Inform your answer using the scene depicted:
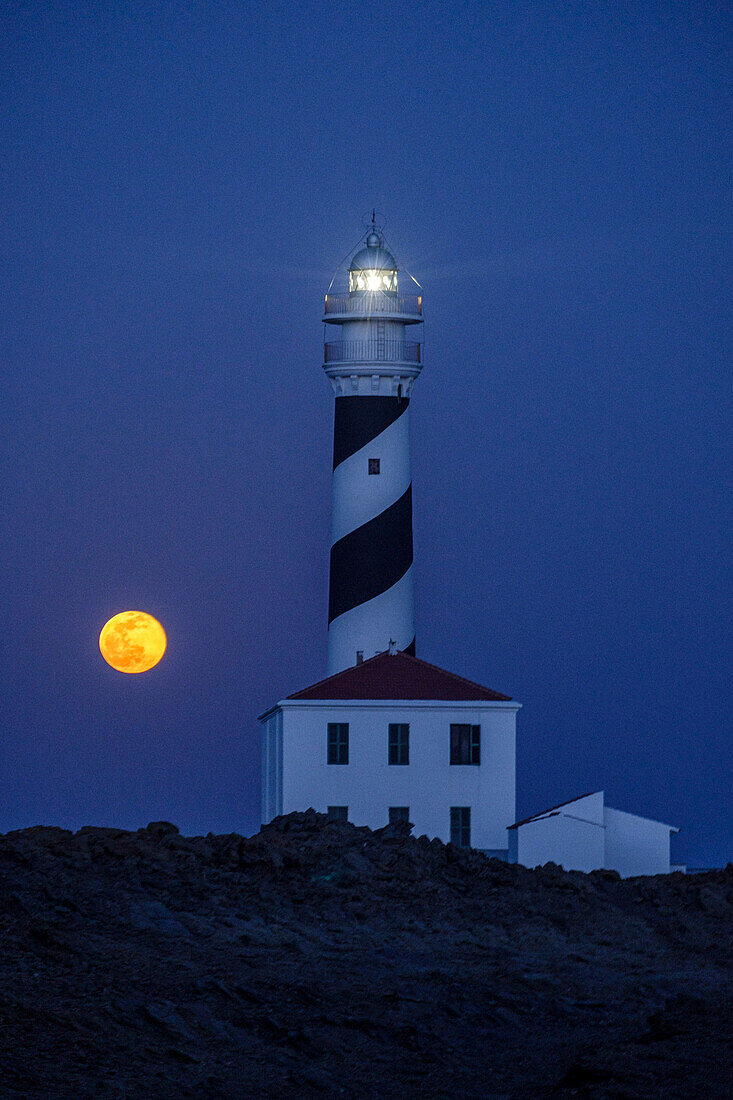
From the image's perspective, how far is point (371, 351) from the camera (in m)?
35.2

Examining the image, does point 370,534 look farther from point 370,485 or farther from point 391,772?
point 391,772

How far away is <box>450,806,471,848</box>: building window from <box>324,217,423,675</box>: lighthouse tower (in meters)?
3.77

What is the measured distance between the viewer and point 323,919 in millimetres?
19516

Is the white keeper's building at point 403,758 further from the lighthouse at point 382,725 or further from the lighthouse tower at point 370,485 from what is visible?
the lighthouse tower at point 370,485

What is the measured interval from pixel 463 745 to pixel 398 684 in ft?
5.12

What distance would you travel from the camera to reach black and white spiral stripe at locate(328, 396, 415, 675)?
3434 centimetres

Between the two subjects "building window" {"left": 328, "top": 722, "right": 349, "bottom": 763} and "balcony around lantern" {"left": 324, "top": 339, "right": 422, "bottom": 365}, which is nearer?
"building window" {"left": 328, "top": 722, "right": 349, "bottom": 763}

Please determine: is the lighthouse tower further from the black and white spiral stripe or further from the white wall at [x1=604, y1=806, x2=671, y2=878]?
the white wall at [x1=604, y1=806, x2=671, y2=878]

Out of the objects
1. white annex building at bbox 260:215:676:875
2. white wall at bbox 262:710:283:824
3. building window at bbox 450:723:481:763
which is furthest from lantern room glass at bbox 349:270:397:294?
building window at bbox 450:723:481:763

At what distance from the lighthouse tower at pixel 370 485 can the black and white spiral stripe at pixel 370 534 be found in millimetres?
19

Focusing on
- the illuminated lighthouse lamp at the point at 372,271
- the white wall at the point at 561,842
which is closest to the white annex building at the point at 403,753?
the white wall at the point at 561,842

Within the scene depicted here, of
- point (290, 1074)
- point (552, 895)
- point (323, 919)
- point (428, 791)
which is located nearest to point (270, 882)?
point (323, 919)

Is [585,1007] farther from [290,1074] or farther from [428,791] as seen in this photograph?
[428,791]

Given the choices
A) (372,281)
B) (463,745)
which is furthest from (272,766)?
(372,281)
